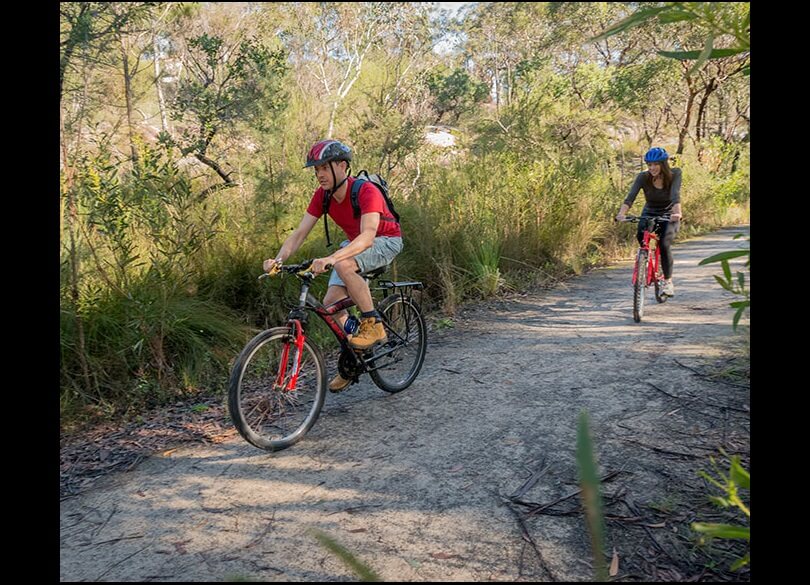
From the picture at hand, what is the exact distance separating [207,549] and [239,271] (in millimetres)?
4483

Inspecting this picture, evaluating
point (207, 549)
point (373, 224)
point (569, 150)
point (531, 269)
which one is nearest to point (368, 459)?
point (207, 549)

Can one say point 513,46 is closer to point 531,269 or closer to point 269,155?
point 531,269

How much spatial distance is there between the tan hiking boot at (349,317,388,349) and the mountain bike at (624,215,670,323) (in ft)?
12.2

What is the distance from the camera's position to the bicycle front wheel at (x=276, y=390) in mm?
4121

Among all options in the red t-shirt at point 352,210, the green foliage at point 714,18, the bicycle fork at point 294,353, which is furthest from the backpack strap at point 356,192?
the green foliage at point 714,18

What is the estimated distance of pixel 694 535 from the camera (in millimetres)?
2820

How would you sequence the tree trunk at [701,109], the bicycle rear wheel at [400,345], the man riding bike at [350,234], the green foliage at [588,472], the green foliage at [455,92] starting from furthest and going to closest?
the tree trunk at [701,109] → the green foliage at [455,92] → the bicycle rear wheel at [400,345] → the man riding bike at [350,234] → the green foliage at [588,472]

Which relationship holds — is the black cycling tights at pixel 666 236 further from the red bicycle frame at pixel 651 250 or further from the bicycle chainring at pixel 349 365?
the bicycle chainring at pixel 349 365

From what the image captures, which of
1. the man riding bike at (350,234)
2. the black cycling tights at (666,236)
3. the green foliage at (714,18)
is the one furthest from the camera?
the black cycling tights at (666,236)

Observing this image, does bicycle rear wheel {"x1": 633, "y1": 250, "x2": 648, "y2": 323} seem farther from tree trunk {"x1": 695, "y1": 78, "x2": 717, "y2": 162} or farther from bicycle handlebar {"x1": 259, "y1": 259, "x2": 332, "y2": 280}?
tree trunk {"x1": 695, "y1": 78, "x2": 717, "y2": 162}

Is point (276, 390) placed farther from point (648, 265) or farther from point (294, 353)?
point (648, 265)

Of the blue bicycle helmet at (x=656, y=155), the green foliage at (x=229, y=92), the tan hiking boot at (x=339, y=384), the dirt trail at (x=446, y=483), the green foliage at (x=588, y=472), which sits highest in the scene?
the green foliage at (x=229, y=92)

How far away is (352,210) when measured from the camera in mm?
4770

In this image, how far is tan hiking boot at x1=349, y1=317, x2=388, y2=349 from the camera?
4.76m
